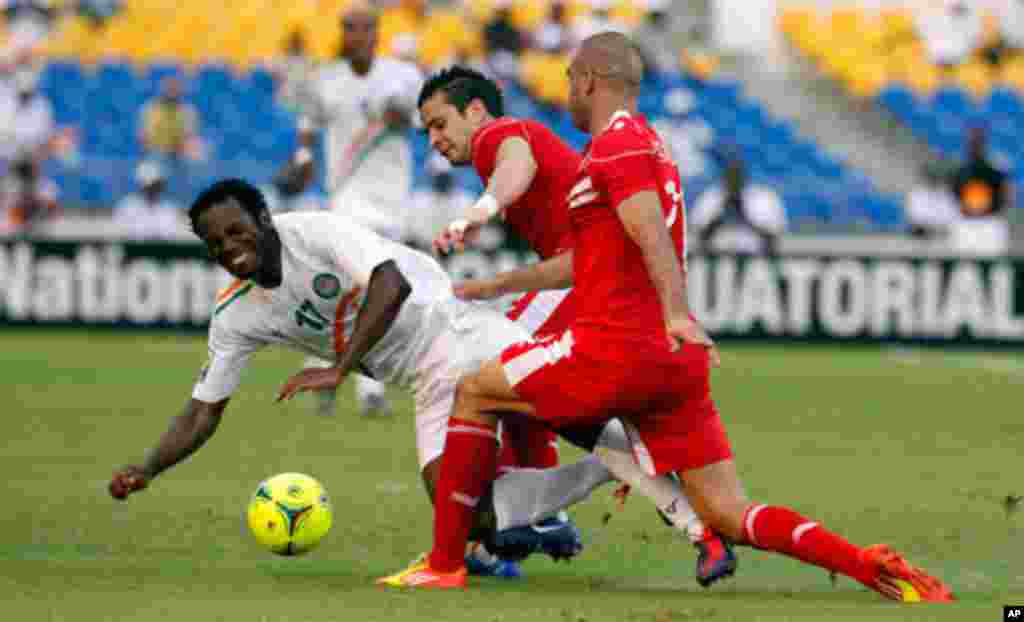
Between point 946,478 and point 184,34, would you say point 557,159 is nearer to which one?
point 946,478

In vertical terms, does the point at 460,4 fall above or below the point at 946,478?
above

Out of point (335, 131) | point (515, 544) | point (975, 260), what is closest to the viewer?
point (515, 544)

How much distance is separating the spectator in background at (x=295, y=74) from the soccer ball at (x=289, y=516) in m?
6.38

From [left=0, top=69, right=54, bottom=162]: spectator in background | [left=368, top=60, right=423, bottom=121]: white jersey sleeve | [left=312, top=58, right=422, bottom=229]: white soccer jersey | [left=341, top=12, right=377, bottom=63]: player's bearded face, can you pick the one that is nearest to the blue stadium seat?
[left=0, top=69, right=54, bottom=162]: spectator in background

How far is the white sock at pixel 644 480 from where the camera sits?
723 cm

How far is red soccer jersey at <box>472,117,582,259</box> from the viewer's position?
7891 mm

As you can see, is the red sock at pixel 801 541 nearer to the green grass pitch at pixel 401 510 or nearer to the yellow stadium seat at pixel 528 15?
the green grass pitch at pixel 401 510

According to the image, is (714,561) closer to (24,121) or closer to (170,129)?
(170,129)

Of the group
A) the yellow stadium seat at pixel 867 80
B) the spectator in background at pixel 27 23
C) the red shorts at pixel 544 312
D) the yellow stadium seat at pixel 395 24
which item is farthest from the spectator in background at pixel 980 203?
the red shorts at pixel 544 312

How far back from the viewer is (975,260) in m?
20.1

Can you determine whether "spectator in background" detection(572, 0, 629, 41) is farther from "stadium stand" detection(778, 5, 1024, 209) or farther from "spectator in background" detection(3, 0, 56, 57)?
"spectator in background" detection(3, 0, 56, 57)

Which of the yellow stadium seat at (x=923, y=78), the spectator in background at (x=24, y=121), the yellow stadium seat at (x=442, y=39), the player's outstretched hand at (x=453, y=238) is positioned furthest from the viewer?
the yellow stadium seat at (x=923, y=78)

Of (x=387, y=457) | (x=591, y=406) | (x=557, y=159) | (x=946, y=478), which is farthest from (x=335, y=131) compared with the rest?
(x=591, y=406)

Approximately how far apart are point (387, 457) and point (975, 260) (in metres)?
10.2
